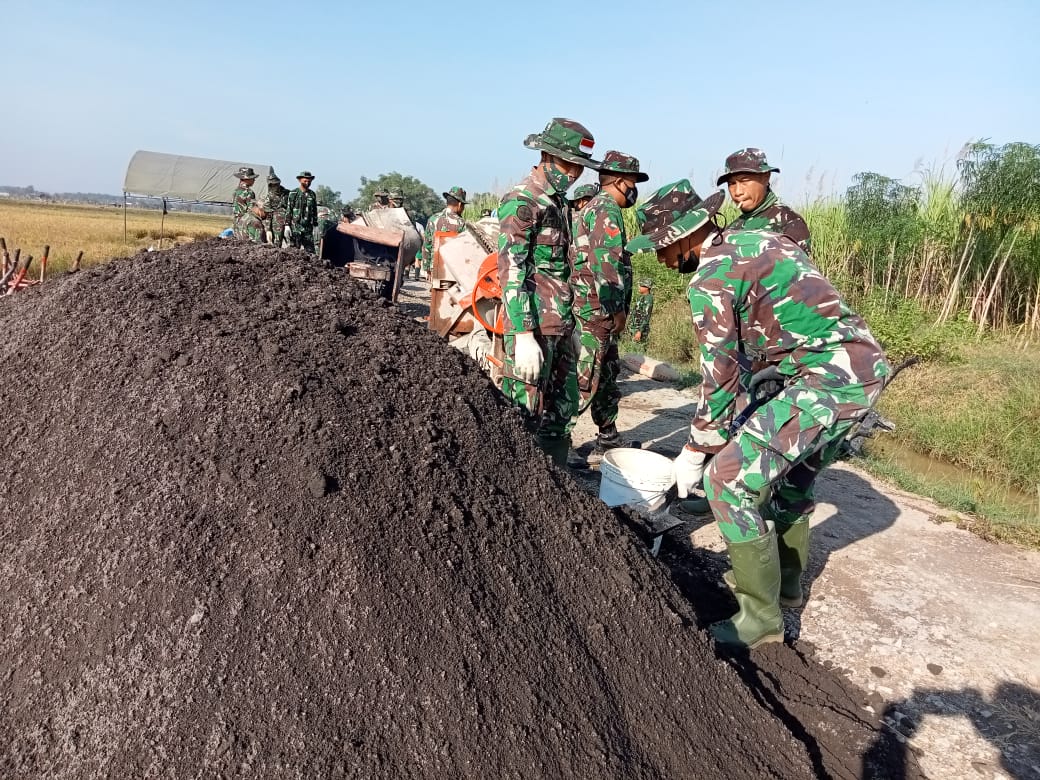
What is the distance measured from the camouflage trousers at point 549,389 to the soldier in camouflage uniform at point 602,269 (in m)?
0.41

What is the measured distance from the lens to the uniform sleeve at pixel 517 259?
3.40 meters

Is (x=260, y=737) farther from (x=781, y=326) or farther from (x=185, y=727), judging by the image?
(x=781, y=326)

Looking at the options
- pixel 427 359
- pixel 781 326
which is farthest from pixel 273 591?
pixel 781 326

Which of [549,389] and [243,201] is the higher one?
[243,201]

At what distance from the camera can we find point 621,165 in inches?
171

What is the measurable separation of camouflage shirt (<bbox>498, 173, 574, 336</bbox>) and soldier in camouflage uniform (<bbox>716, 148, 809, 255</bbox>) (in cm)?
155

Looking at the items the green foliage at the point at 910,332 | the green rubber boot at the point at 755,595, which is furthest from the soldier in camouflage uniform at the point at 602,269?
the green foliage at the point at 910,332

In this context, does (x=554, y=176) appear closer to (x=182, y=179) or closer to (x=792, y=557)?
(x=792, y=557)

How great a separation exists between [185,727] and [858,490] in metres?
4.53

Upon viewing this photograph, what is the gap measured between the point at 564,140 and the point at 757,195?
77.6 inches

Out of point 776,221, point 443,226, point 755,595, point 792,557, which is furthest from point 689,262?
point 443,226

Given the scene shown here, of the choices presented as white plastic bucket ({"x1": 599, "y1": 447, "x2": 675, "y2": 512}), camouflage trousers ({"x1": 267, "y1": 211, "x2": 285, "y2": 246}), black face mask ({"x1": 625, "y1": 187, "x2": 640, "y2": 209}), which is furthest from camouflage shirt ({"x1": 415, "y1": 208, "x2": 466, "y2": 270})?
white plastic bucket ({"x1": 599, "y1": 447, "x2": 675, "y2": 512})

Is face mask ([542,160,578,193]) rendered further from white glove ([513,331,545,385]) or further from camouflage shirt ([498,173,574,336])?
white glove ([513,331,545,385])

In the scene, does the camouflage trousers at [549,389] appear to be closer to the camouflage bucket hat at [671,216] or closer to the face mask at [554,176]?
the face mask at [554,176]
